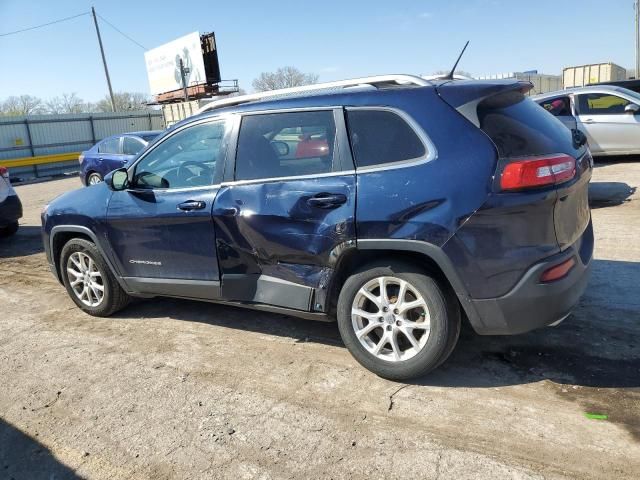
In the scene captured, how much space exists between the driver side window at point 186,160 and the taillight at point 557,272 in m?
2.33

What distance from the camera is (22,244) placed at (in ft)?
28.7

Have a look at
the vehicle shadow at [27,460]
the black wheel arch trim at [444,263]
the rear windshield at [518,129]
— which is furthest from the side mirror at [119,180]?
the rear windshield at [518,129]

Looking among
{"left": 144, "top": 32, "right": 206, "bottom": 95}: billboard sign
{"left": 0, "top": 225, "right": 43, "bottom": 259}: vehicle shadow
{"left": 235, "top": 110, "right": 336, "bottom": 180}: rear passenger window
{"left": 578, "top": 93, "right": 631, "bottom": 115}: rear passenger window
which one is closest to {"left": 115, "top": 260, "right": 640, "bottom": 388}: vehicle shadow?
{"left": 235, "top": 110, "right": 336, "bottom": 180}: rear passenger window

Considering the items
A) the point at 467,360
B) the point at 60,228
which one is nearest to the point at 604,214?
the point at 467,360

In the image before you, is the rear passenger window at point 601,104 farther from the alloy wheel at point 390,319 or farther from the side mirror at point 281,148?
the alloy wheel at point 390,319

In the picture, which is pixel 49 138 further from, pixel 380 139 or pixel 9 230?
pixel 380 139

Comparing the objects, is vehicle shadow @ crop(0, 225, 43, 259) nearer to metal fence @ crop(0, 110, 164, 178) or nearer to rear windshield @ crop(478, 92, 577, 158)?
rear windshield @ crop(478, 92, 577, 158)

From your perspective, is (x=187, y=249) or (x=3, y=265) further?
(x=3, y=265)

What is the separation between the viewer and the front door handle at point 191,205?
13.0 ft

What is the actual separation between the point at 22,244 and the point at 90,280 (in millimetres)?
4718

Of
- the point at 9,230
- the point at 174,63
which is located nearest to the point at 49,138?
the point at 174,63

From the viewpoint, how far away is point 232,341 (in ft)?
14.0

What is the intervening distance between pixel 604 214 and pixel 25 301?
23.8ft

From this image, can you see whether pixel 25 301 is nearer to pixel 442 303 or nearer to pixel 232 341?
pixel 232 341
